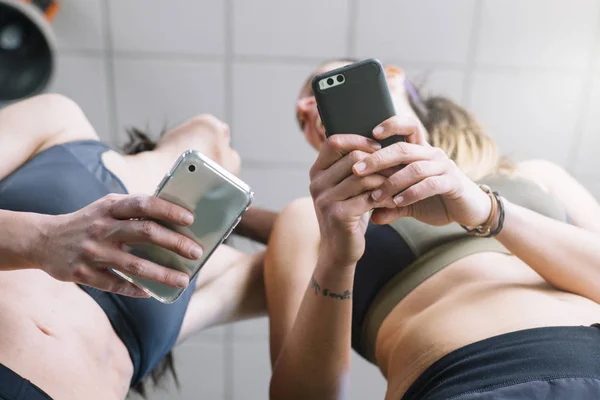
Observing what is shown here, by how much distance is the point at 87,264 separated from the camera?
0.45m

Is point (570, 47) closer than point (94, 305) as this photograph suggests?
No

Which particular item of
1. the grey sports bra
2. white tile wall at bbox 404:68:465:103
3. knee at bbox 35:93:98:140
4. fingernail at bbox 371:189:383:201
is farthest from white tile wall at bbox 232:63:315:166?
fingernail at bbox 371:189:383:201

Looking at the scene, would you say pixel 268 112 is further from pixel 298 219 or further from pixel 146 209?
pixel 146 209

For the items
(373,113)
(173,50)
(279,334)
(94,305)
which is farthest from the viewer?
(173,50)

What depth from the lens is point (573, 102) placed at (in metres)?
1.44

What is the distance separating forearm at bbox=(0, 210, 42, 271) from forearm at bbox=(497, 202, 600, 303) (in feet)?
1.79

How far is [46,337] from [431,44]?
116 cm

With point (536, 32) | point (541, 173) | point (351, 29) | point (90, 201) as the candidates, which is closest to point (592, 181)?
point (536, 32)

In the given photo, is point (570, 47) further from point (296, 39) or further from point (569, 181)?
point (296, 39)

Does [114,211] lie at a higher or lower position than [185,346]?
higher

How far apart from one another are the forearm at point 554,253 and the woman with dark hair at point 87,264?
0.43m

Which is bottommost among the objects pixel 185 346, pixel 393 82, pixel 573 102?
pixel 185 346

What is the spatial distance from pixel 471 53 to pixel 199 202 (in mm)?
1128

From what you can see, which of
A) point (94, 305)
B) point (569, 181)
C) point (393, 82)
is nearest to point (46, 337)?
point (94, 305)
